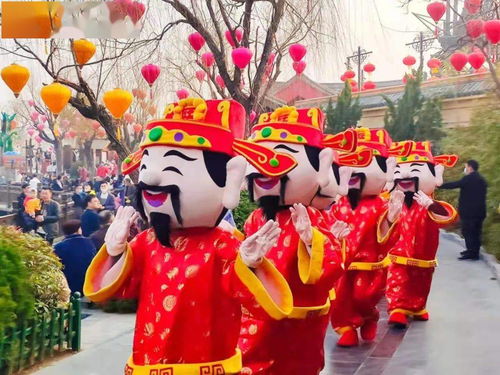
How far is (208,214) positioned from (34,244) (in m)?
3.05

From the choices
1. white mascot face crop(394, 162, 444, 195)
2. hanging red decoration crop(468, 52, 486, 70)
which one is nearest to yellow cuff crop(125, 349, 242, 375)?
white mascot face crop(394, 162, 444, 195)

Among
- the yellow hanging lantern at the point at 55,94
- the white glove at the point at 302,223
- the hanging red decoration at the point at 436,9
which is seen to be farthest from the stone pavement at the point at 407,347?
the hanging red decoration at the point at 436,9

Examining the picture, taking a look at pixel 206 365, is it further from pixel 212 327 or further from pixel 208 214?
pixel 208 214

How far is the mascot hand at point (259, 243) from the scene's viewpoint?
3482mm

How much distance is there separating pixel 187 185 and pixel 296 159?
4.44 ft

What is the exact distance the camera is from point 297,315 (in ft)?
15.7

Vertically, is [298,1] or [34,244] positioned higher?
[298,1]

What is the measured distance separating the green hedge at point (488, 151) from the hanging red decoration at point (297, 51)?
152 inches

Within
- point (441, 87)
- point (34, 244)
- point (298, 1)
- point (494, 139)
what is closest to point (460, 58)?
point (494, 139)

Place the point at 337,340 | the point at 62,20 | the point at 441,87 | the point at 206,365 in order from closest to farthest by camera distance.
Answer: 1. the point at 206,365
2. the point at 337,340
3. the point at 62,20
4. the point at 441,87

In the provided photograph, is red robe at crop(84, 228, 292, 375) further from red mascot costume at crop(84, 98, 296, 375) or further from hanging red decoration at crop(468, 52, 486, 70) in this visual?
hanging red decoration at crop(468, 52, 486, 70)

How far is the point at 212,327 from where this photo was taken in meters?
3.64

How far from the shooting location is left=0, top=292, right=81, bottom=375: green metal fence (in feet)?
18.0

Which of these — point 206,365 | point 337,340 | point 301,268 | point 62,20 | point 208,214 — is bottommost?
point 337,340
